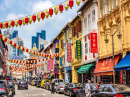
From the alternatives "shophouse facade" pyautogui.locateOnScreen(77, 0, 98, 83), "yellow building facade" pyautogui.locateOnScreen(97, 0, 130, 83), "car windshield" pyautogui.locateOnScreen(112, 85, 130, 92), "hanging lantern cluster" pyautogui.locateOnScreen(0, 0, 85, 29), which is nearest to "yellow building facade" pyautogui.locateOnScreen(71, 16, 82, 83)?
"shophouse facade" pyautogui.locateOnScreen(77, 0, 98, 83)

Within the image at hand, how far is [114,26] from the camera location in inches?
1016

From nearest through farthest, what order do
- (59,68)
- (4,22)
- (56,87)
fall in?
1. (4,22)
2. (56,87)
3. (59,68)

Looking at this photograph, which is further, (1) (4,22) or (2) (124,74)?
(1) (4,22)

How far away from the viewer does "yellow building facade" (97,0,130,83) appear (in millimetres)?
23048

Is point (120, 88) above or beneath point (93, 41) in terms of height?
beneath

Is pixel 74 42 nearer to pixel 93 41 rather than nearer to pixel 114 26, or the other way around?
pixel 93 41

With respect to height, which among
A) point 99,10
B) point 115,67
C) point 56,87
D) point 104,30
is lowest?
point 56,87

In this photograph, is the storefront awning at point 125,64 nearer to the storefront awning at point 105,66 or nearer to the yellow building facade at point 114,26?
the yellow building facade at point 114,26

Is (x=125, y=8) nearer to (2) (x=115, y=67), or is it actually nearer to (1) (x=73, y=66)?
(2) (x=115, y=67)

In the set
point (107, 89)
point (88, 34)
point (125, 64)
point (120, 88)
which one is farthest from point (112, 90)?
point (88, 34)

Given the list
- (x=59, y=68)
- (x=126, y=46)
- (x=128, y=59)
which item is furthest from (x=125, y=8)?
(x=59, y=68)

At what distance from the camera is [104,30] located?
1146 inches

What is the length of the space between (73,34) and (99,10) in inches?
516

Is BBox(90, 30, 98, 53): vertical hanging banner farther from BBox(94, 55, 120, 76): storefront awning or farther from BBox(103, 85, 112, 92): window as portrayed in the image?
BBox(103, 85, 112, 92): window
